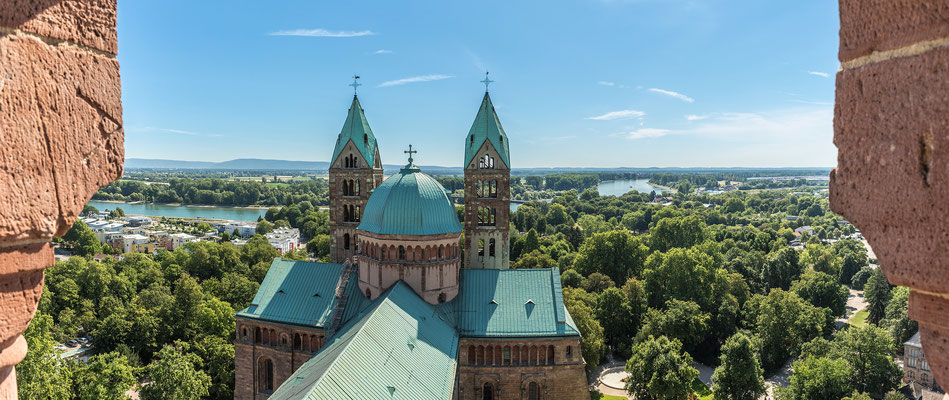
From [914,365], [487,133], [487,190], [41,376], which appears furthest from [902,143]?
[914,365]

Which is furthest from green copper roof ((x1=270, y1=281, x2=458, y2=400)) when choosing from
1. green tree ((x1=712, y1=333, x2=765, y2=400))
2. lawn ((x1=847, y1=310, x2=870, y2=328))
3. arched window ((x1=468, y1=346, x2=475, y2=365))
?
lawn ((x1=847, y1=310, x2=870, y2=328))

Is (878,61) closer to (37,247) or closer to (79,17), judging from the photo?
(79,17)

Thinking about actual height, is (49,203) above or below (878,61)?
below

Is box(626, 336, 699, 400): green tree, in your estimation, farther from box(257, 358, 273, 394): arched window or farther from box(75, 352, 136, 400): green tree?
box(75, 352, 136, 400): green tree

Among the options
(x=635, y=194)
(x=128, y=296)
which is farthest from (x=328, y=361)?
(x=635, y=194)

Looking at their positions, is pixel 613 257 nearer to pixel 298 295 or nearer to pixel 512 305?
pixel 512 305

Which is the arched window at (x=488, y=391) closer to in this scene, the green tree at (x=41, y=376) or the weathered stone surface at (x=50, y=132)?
the green tree at (x=41, y=376)
